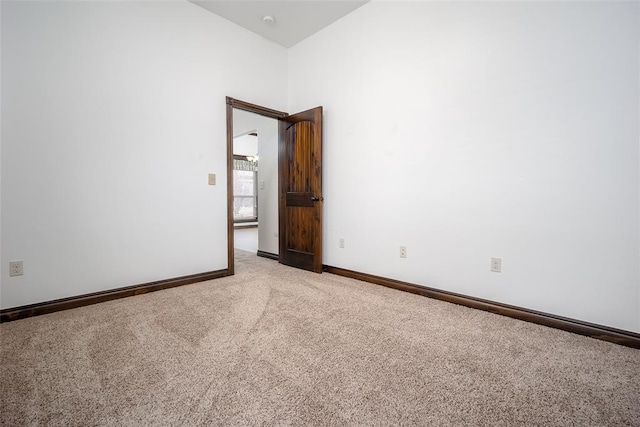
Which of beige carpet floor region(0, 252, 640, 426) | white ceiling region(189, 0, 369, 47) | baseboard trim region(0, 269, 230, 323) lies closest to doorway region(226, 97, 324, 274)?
baseboard trim region(0, 269, 230, 323)

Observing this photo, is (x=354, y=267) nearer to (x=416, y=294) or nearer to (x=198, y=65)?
(x=416, y=294)

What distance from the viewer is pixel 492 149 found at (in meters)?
2.23

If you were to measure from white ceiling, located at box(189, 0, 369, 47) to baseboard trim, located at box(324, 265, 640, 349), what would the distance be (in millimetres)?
2950

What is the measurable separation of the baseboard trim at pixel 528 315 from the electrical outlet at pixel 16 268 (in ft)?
9.71

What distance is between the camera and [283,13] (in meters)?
3.15

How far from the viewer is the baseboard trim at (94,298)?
2098 mm

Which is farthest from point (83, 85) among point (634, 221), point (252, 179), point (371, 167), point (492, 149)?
point (252, 179)

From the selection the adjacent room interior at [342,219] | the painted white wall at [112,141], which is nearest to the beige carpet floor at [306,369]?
the adjacent room interior at [342,219]

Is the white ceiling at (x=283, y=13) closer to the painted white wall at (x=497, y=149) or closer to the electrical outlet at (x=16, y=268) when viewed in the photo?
the painted white wall at (x=497, y=149)

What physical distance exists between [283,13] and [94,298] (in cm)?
338

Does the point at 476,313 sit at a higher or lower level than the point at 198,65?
lower

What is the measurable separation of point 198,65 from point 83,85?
3.52 feet

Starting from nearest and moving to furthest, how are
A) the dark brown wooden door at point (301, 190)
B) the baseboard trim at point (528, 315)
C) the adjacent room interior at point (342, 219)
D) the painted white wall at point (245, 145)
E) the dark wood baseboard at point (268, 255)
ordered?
the adjacent room interior at point (342, 219), the baseboard trim at point (528, 315), the dark brown wooden door at point (301, 190), the dark wood baseboard at point (268, 255), the painted white wall at point (245, 145)

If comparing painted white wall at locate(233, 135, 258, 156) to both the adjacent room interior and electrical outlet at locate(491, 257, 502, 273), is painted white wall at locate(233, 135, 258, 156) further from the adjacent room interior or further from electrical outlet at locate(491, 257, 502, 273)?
electrical outlet at locate(491, 257, 502, 273)
